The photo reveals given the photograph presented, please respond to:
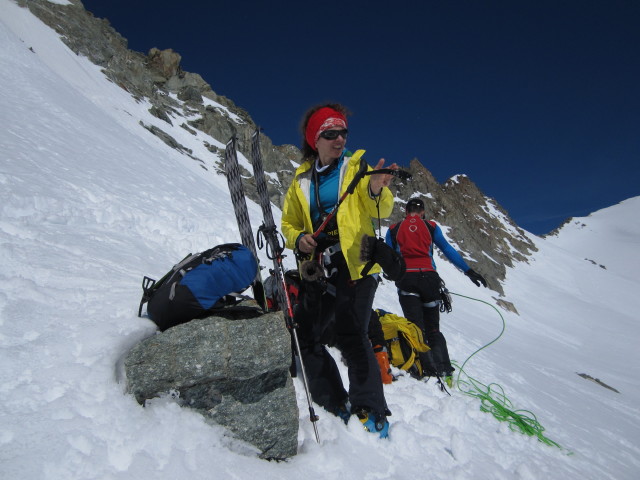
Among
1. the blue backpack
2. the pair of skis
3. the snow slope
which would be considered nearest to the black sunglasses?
the pair of skis

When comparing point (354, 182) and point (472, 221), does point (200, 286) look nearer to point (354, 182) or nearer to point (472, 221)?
point (354, 182)

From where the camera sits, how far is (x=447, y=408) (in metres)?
3.71

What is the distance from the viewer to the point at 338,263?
3008mm

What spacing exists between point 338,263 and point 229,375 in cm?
129

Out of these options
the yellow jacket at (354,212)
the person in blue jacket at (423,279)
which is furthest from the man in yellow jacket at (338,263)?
the person in blue jacket at (423,279)

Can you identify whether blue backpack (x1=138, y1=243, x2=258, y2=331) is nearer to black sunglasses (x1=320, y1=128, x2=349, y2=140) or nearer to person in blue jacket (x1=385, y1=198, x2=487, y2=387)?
black sunglasses (x1=320, y1=128, x2=349, y2=140)

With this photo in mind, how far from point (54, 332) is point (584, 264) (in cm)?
7880

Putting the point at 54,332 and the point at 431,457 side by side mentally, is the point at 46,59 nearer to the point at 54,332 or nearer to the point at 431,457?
the point at 54,332

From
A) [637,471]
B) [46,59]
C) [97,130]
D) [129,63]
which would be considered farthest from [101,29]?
[637,471]

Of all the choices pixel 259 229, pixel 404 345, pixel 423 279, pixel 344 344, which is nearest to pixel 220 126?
pixel 423 279

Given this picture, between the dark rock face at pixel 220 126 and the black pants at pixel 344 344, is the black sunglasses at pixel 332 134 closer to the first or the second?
the black pants at pixel 344 344

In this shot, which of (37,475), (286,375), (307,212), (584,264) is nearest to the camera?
(37,475)

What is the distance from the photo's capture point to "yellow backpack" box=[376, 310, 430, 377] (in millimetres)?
4434

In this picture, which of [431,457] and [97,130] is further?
[97,130]
